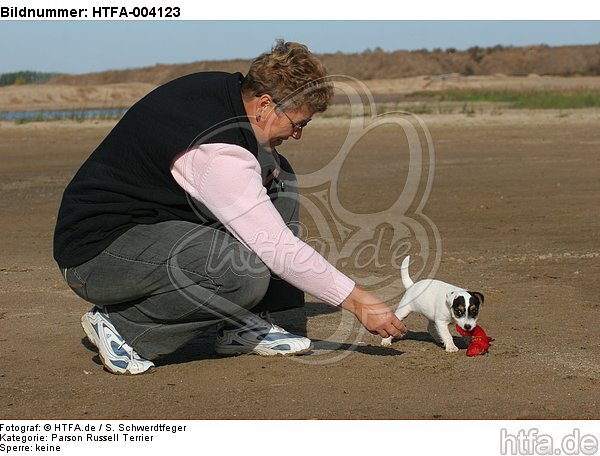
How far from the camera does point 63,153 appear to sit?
19.4m

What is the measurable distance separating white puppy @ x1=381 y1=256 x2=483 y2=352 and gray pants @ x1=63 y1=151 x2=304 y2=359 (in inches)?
38.6

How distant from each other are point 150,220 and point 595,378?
7.42 feet

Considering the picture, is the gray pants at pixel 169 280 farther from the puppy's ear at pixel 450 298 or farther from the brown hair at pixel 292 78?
the puppy's ear at pixel 450 298

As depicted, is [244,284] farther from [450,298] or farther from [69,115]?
[69,115]

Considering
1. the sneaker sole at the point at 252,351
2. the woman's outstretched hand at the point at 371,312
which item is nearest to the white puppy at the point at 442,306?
the sneaker sole at the point at 252,351

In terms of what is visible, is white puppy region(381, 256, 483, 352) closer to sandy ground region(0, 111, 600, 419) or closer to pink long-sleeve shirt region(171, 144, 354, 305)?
sandy ground region(0, 111, 600, 419)

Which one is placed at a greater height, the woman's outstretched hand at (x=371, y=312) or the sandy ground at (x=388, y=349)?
the woman's outstretched hand at (x=371, y=312)

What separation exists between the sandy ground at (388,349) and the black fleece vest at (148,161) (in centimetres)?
75

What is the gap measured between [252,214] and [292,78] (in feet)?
2.10

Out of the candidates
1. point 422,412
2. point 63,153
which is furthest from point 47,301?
point 63,153

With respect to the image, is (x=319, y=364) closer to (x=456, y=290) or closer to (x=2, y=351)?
(x=456, y=290)

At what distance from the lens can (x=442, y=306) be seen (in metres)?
5.57

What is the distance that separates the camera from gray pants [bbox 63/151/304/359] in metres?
5.00

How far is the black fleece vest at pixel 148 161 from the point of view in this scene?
15.7 ft
